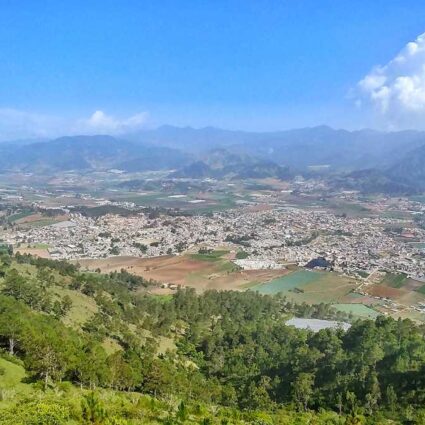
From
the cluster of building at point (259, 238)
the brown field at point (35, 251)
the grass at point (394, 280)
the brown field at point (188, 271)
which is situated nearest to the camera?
the grass at point (394, 280)

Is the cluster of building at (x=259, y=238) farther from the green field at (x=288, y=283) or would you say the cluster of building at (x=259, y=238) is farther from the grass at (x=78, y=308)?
the grass at (x=78, y=308)

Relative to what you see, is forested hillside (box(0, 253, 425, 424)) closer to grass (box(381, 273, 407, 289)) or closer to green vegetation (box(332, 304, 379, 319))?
green vegetation (box(332, 304, 379, 319))

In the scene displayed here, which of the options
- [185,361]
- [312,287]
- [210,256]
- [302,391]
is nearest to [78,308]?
[185,361]

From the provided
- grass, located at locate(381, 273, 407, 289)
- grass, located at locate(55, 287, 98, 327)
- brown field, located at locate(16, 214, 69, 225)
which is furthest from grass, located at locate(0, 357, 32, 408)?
brown field, located at locate(16, 214, 69, 225)

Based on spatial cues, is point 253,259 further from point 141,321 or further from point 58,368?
point 58,368

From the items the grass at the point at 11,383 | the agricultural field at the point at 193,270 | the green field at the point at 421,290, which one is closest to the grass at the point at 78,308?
the grass at the point at 11,383

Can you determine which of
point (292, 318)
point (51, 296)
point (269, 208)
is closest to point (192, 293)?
point (292, 318)
